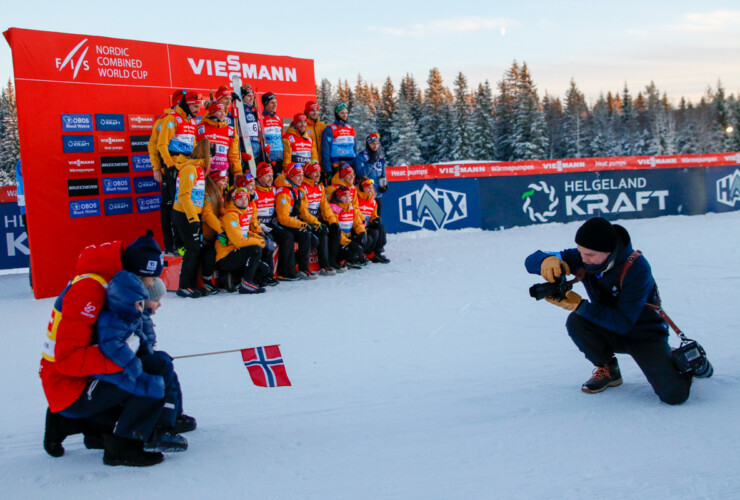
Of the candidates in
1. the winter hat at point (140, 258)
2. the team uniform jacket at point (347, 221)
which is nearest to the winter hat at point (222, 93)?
the team uniform jacket at point (347, 221)


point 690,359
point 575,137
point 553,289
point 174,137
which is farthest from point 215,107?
point 575,137

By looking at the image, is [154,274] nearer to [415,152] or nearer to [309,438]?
[309,438]

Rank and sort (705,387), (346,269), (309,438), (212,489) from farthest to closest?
(346,269) → (705,387) → (309,438) → (212,489)

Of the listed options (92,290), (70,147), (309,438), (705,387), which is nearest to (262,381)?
(309,438)

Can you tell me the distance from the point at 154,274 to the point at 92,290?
0.28 metres

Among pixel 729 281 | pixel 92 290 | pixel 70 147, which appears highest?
pixel 70 147

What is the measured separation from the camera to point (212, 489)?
236 centimetres

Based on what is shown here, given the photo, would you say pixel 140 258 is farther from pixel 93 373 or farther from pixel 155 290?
pixel 93 373

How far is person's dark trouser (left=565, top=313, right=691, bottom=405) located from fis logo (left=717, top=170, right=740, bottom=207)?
13.6m

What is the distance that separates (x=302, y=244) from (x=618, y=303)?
5.27 m

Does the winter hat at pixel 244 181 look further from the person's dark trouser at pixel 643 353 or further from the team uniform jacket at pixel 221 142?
the person's dark trouser at pixel 643 353

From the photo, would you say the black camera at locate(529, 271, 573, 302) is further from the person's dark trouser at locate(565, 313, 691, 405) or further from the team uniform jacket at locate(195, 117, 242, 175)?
the team uniform jacket at locate(195, 117, 242, 175)

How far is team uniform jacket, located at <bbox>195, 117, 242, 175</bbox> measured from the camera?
7.70 meters

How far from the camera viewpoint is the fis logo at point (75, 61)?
25.4 ft
